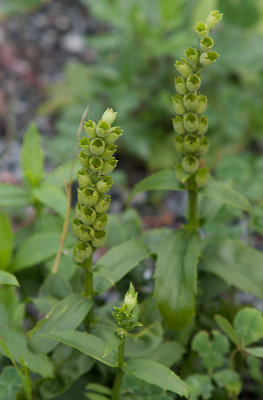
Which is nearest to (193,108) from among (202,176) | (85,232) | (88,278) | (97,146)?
(202,176)

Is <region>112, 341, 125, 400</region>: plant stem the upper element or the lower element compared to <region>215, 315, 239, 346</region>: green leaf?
lower

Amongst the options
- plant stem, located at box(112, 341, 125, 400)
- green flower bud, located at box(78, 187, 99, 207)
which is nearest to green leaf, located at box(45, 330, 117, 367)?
plant stem, located at box(112, 341, 125, 400)

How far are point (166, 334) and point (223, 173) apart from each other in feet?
3.32

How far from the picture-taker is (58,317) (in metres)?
1.57

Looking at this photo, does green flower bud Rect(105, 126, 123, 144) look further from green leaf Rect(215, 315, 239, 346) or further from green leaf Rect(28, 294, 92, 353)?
green leaf Rect(215, 315, 239, 346)

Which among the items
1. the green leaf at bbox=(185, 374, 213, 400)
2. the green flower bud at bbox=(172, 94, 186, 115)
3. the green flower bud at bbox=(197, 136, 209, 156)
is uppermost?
the green flower bud at bbox=(172, 94, 186, 115)

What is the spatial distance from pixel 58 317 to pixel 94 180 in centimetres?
46

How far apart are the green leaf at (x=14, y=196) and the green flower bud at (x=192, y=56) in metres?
0.88

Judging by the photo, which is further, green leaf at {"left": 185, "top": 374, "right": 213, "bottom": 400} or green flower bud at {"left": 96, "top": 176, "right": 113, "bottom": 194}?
green leaf at {"left": 185, "top": 374, "right": 213, "bottom": 400}

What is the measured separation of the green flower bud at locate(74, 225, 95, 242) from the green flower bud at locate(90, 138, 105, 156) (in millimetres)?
219


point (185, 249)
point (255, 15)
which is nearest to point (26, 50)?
point (255, 15)

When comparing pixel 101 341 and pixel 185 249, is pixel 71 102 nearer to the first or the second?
pixel 185 249

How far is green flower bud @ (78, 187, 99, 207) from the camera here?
1342mm

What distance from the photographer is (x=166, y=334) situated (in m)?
1.90
